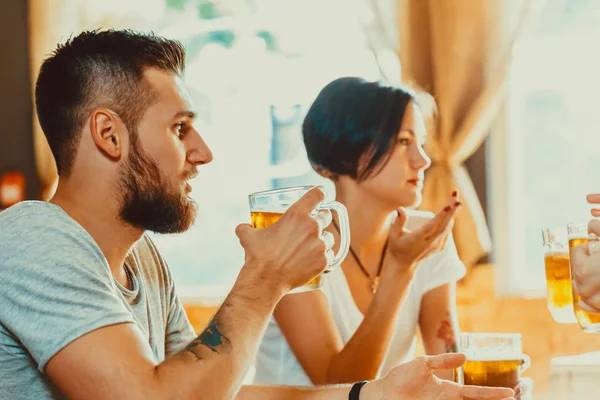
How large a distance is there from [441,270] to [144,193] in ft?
3.66

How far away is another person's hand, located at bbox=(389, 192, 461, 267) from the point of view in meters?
1.79

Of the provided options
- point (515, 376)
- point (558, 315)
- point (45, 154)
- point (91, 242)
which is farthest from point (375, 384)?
point (45, 154)

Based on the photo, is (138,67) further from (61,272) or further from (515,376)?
(515,376)

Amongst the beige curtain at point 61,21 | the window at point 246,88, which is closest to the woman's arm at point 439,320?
the window at point 246,88

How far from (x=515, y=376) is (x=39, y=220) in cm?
87

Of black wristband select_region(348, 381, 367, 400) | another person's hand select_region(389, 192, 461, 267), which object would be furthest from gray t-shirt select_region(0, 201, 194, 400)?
another person's hand select_region(389, 192, 461, 267)

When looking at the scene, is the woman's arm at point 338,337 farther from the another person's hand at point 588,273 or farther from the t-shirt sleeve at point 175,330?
the another person's hand at point 588,273

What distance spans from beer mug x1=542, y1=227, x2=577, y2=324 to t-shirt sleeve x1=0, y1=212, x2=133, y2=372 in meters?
0.84

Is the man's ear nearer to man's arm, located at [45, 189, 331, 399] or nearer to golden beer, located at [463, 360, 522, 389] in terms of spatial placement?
man's arm, located at [45, 189, 331, 399]

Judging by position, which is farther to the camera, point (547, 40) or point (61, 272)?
point (547, 40)

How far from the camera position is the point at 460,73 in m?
3.41

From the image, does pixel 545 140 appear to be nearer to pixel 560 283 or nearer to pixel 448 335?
pixel 448 335

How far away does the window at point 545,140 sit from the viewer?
342cm

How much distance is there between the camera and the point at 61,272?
1110 mm
